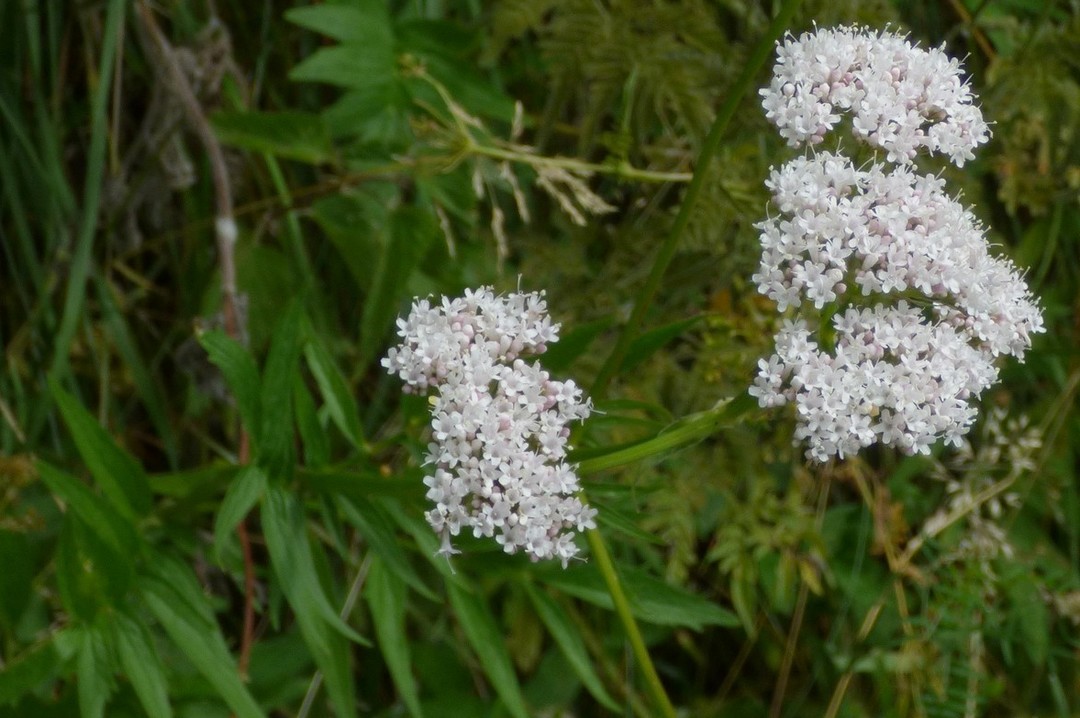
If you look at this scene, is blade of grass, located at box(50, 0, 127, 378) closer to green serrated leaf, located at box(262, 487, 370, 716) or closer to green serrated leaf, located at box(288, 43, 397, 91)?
green serrated leaf, located at box(288, 43, 397, 91)

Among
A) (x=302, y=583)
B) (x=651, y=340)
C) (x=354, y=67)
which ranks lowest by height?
(x=302, y=583)

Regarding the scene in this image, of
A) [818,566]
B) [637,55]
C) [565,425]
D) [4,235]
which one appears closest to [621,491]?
[565,425]

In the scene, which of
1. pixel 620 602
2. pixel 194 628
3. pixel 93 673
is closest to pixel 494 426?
pixel 620 602

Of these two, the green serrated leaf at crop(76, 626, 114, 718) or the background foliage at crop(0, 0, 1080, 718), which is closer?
the green serrated leaf at crop(76, 626, 114, 718)

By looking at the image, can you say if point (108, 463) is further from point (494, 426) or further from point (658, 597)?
point (658, 597)

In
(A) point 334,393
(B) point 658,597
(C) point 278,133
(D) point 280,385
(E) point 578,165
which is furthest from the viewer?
(C) point 278,133

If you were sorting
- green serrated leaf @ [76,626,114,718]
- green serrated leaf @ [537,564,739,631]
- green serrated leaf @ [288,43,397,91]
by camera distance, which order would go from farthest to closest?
green serrated leaf @ [288,43,397,91], green serrated leaf @ [537,564,739,631], green serrated leaf @ [76,626,114,718]

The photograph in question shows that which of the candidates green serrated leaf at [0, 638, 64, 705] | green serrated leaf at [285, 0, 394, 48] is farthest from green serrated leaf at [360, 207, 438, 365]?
green serrated leaf at [0, 638, 64, 705]
